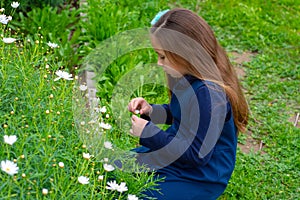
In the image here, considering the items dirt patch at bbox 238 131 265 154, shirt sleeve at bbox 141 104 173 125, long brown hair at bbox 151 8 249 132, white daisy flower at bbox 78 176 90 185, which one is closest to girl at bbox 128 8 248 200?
long brown hair at bbox 151 8 249 132

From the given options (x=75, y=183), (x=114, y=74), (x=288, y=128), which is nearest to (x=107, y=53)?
(x=114, y=74)

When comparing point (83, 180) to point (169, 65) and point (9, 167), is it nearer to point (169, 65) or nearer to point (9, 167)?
point (9, 167)

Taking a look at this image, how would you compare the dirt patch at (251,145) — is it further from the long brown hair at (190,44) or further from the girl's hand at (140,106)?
the long brown hair at (190,44)

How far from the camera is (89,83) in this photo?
4234mm

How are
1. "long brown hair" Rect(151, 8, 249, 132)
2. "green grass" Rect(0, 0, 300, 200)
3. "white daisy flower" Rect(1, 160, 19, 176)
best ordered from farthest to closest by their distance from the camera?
"long brown hair" Rect(151, 8, 249, 132)
"green grass" Rect(0, 0, 300, 200)
"white daisy flower" Rect(1, 160, 19, 176)

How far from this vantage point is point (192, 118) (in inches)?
101

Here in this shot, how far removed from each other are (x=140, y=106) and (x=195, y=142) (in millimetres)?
597

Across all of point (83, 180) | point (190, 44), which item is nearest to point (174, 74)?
point (190, 44)

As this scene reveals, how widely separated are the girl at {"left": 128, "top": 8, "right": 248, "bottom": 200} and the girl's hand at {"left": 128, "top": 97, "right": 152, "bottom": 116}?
9.6 inches

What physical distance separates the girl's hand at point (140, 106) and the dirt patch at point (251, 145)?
4.56 ft

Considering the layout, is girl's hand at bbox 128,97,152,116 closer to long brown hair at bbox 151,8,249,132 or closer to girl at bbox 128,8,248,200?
girl at bbox 128,8,248,200

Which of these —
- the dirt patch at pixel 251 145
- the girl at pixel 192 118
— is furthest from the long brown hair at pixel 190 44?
the dirt patch at pixel 251 145

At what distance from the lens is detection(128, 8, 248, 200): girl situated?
99.6 inches

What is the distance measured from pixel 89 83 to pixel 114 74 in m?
0.23
